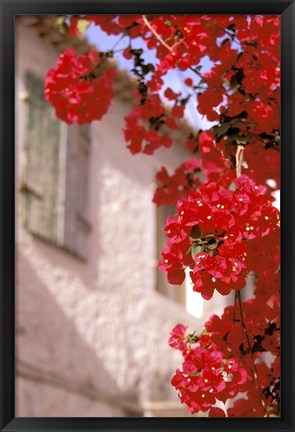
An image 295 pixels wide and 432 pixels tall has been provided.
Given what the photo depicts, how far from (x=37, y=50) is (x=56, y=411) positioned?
3041 mm

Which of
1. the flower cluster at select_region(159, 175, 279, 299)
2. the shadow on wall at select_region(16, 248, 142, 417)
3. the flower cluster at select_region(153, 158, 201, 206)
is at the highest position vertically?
the flower cluster at select_region(153, 158, 201, 206)

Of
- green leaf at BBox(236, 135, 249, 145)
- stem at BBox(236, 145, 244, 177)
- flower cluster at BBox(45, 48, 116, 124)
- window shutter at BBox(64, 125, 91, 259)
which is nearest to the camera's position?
stem at BBox(236, 145, 244, 177)

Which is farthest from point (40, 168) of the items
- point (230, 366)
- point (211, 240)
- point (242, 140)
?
point (211, 240)

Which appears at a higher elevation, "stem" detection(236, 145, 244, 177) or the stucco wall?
"stem" detection(236, 145, 244, 177)

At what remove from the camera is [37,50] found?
1005 centimetres

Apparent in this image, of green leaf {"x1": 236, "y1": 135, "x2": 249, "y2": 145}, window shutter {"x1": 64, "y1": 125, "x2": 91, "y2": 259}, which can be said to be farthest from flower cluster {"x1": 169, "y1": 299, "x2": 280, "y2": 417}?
window shutter {"x1": 64, "y1": 125, "x2": 91, "y2": 259}

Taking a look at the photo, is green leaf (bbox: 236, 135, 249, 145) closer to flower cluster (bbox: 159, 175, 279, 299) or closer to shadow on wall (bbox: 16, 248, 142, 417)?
flower cluster (bbox: 159, 175, 279, 299)

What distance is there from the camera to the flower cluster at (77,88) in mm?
4426

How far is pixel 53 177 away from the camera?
9.96 m

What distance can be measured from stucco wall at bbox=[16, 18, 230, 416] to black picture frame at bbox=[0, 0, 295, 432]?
17.0 ft

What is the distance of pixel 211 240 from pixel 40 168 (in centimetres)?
647

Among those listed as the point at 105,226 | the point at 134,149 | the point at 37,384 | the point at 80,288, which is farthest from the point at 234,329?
the point at 105,226

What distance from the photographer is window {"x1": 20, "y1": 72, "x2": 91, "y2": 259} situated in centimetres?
950

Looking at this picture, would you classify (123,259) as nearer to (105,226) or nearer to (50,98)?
(105,226)
